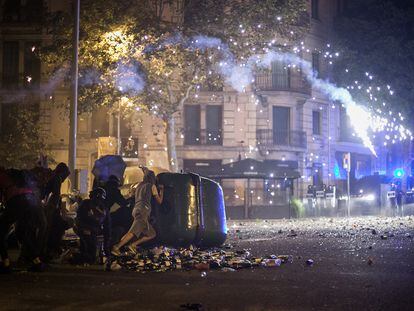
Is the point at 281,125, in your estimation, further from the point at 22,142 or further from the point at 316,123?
the point at 22,142

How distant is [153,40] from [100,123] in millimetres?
14601

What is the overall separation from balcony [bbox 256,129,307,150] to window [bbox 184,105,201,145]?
3807mm

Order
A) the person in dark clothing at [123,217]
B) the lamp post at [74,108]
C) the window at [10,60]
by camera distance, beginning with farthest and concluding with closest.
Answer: the window at [10,60]
the lamp post at [74,108]
the person in dark clothing at [123,217]

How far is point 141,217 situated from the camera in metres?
12.1

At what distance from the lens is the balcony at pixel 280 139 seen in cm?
4141

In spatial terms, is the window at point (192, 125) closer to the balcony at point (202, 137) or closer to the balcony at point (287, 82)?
the balcony at point (202, 137)

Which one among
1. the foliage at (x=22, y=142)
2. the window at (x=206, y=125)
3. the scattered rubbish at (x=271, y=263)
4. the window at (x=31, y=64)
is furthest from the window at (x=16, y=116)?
the scattered rubbish at (x=271, y=263)

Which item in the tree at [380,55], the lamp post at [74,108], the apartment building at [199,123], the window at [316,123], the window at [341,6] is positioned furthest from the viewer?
the window at [341,6]

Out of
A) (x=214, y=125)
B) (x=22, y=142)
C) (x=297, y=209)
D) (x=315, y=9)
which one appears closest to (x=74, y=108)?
(x=297, y=209)

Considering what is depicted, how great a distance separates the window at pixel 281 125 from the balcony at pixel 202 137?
3751mm

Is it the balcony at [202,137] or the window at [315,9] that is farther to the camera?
the window at [315,9]

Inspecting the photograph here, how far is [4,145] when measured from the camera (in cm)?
3928

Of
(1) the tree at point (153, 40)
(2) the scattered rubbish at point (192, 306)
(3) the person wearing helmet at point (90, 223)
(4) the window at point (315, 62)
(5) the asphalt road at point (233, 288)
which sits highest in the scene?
(4) the window at point (315, 62)

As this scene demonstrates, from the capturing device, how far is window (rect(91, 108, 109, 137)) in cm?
4119
